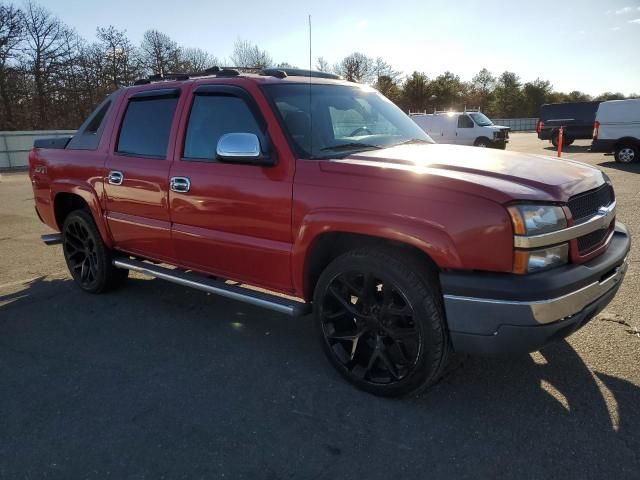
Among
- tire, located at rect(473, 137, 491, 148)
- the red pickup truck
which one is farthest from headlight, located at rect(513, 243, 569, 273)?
tire, located at rect(473, 137, 491, 148)

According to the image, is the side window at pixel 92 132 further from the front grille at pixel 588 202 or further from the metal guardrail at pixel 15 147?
the metal guardrail at pixel 15 147

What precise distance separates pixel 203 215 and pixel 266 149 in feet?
2.54

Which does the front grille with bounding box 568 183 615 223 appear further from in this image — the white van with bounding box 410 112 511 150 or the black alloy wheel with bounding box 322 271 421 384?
the white van with bounding box 410 112 511 150

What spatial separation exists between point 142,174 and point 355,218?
82.6 inches

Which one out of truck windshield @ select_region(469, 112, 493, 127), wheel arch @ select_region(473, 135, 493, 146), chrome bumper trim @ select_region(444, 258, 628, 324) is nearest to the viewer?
chrome bumper trim @ select_region(444, 258, 628, 324)

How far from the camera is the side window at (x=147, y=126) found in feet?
13.1

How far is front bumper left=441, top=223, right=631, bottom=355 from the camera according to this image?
237cm

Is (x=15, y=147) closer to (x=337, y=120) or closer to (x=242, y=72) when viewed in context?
(x=242, y=72)

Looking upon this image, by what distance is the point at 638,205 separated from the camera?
8.42 m

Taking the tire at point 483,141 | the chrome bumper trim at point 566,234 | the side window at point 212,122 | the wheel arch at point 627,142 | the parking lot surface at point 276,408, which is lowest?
the parking lot surface at point 276,408

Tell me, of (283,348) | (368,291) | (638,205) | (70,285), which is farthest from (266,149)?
(638,205)

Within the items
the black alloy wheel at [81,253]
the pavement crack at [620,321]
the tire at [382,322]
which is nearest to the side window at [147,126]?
the black alloy wheel at [81,253]

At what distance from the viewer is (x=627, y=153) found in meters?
15.5

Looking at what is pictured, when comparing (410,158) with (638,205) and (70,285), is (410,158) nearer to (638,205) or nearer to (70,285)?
(70,285)
